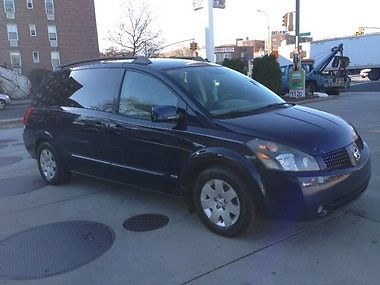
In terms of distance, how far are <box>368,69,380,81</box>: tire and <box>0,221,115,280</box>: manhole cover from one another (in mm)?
39025

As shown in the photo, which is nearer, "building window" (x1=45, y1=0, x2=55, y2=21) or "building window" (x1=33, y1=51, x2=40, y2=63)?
"building window" (x1=33, y1=51, x2=40, y2=63)

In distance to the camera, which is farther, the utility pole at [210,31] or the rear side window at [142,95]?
the utility pole at [210,31]

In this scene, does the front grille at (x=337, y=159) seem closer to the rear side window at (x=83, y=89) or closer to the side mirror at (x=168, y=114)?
the side mirror at (x=168, y=114)

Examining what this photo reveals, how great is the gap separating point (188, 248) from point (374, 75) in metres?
39.6

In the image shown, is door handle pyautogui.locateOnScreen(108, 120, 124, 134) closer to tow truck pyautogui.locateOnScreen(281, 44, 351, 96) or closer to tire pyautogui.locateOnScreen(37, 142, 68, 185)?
tire pyautogui.locateOnScreen(37, 142, 68, 185)

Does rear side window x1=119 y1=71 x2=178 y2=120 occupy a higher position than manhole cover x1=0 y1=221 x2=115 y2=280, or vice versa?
rear side window x1=119 y1=71 x2=178 y2=120

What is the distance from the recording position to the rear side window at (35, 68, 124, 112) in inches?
209

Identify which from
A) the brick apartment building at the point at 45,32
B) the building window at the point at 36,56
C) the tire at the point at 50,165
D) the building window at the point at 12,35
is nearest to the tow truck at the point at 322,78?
the tire at the point at 50,165

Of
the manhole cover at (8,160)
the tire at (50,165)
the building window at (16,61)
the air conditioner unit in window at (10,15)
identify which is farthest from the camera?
the building window at (16,61)

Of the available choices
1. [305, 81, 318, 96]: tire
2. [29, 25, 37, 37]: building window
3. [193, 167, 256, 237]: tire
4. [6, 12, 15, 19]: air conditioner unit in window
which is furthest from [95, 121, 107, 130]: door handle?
[29, 25, 37, 37]: building window

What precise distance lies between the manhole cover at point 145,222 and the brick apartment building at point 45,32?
49.4m

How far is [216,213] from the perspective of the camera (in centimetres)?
427

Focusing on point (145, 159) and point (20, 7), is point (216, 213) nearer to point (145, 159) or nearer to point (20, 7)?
point (145, 159)

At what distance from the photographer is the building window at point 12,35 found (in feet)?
165
